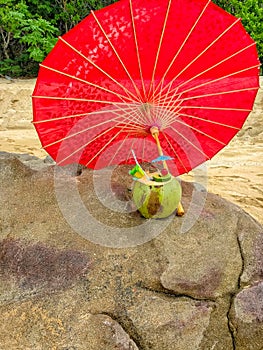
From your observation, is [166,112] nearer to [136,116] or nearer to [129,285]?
[136,116]

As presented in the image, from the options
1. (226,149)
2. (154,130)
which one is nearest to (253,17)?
(226,149)

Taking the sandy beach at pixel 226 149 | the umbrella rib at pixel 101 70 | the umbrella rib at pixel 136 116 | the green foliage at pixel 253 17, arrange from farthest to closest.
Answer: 1. the green foliage at pixel 253 17
2. the sandy beach at pixel 226 149
3. the umbrella rib at pixel 136 116
4. the umbrella rib at pixel 101 70

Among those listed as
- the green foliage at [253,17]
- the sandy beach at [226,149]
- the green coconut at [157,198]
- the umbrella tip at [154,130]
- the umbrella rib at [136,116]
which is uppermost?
the green foliage at [253,17]

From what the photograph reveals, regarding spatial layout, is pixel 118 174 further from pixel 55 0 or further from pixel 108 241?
pixel 55 0

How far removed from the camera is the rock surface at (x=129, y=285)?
6.95 feet

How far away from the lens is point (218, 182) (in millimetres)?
4605

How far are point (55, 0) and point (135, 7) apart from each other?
398 inches

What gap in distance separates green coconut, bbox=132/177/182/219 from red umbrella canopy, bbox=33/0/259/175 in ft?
1.42

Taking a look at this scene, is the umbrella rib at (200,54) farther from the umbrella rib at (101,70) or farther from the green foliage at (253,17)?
the green foliage at (253,17)

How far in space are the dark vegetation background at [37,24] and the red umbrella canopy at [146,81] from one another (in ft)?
24.8

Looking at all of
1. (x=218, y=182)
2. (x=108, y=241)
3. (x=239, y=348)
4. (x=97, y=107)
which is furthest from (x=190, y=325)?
(x=218, y=182)

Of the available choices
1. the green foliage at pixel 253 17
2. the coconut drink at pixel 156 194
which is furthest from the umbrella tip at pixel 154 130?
the green foliage at pixel 253 17

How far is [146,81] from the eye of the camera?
2.64 metres

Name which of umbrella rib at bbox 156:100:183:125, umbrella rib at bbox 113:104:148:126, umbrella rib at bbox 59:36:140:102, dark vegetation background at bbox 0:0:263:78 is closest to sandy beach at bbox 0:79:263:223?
dark vegetation background at bbox 0:0:263:78
